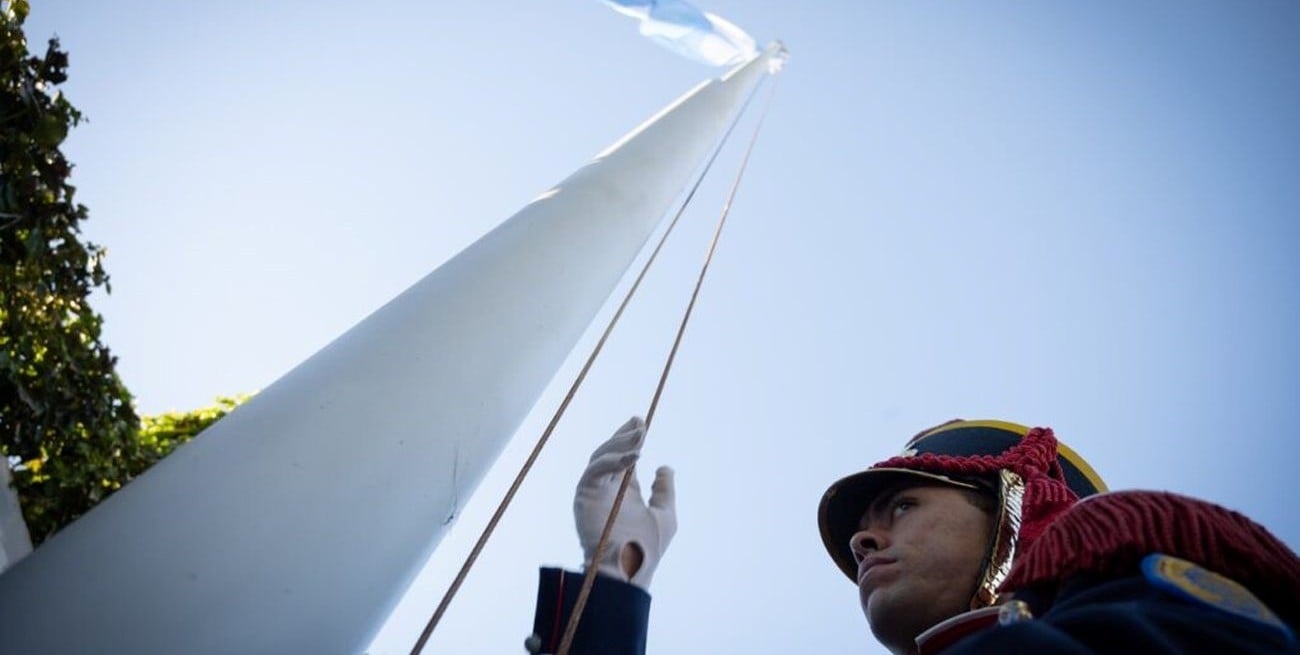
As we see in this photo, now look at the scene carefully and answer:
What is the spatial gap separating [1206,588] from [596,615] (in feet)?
5.29

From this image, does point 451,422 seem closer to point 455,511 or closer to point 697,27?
point 455,511

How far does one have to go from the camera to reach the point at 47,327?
224 inches

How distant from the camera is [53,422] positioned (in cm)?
580

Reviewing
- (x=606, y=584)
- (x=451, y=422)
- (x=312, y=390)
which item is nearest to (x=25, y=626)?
(x=312, y=390)

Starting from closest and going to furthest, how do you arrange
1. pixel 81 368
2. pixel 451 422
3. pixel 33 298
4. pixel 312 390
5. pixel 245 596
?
pixel 245 596 → pixel 312 390 → pixel 451 422 → pixel 33 298 → pixel 81 368

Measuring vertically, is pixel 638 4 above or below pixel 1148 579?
above

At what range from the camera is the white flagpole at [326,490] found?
157 cm

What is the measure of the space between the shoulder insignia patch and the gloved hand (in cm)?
175

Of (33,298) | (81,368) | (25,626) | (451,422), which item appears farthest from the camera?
(81,368)

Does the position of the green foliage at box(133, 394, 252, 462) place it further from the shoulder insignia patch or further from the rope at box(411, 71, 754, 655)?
the shoulder insignia patch

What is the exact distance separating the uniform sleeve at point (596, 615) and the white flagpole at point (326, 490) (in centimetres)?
42

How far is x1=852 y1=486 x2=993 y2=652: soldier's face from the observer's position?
2.47 metres

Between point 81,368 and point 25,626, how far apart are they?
5.44 metres

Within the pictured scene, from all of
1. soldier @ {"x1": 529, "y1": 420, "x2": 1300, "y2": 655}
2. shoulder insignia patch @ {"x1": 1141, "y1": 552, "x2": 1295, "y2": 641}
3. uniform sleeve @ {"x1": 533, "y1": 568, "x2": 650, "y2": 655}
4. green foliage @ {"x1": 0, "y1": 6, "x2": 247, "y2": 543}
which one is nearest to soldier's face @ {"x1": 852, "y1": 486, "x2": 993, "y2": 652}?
soldier @ {"x1": 529, "y1": 420, "x2": 1300, "y2": 655}
